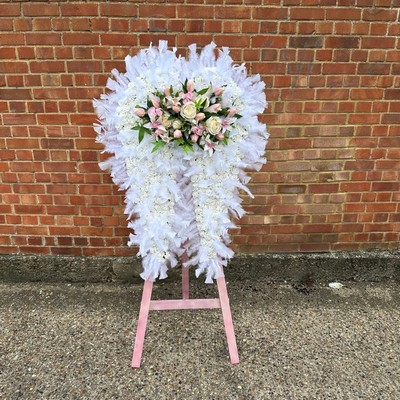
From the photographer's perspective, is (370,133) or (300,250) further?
(300,250)

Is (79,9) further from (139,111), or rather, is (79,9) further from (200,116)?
(200,116)

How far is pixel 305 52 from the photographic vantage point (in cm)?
284

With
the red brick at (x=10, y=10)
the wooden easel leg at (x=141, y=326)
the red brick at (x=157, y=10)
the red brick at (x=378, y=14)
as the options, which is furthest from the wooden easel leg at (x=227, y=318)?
the red brick at (x=10, y=10)

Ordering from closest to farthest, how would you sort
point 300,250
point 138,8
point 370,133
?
1. point 138,8
2. point 370,133
3. point 300,250

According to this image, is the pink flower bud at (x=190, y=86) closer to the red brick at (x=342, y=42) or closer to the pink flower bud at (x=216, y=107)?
the pink flower bud at (x=216, y=107)

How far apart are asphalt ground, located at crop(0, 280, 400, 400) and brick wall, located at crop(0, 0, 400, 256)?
14.9 inches

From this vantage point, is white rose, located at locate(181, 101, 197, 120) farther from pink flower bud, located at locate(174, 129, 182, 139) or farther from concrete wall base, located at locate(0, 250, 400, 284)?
concrete wall base, located at locate(0, 250, 400, 284)

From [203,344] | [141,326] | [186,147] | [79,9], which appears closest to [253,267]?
[203,344]

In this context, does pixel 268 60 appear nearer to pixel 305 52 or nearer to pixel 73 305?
pixel 305 52

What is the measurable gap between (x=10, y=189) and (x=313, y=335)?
2.34m

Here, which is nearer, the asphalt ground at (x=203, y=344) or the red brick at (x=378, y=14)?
the asphalt ground at (x=203, y=344)

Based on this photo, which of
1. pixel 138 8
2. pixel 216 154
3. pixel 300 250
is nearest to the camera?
pixel 216 154

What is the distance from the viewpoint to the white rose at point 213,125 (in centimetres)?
207

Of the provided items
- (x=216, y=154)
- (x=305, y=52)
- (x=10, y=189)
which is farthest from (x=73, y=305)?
(x=305, y=52)
